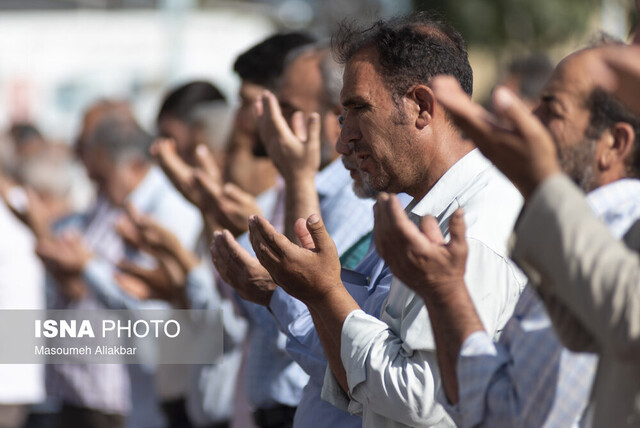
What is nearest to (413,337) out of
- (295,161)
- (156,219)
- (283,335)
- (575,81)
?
(575,81)

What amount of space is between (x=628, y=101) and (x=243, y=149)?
11.3 feet

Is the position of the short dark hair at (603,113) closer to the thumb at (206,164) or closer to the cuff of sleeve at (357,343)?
the cuff of sleeve at (357,343)

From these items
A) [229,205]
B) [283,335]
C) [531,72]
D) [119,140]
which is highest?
[229,205]

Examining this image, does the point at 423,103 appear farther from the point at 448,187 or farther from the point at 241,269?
the point at 241,269

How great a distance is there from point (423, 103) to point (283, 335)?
4.45 feet

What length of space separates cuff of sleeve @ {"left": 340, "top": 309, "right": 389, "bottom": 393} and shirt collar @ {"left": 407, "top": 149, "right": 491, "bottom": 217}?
372mm

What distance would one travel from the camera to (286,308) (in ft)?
8.98

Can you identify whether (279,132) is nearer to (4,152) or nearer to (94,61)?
→ (4,152)

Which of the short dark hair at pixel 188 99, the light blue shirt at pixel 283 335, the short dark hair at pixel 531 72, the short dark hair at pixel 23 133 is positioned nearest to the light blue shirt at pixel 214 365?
the light blue shirt at pixel 283 335

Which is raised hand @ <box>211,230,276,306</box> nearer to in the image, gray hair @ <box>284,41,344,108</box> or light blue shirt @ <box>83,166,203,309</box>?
gray hair @ <box>284,41,344,108</box>

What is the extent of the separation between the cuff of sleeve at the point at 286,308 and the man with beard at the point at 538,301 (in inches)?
33.9

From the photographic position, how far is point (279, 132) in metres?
3.33

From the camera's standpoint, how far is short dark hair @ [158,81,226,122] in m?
5.96

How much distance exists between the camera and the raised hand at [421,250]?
179 cm
